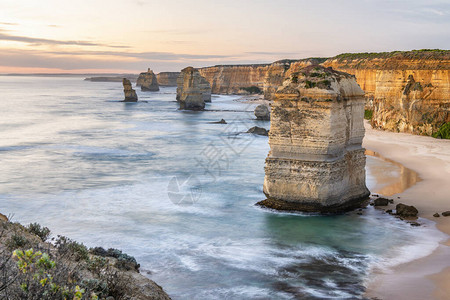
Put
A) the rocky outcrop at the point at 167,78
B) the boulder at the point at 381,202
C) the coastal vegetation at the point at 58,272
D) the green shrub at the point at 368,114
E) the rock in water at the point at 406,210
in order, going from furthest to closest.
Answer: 1. the rocky outcrop at the point at 167,78
2. the green shrub at the point at 368,114
3. the boulder at the point at 381,202
4. the rock in water at the point at 406,210
5. the coastal vegetation at the point at 58,272

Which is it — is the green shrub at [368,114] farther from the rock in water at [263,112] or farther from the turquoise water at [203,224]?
the turquoise water at [203,224]

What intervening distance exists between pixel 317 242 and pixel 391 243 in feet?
7.13

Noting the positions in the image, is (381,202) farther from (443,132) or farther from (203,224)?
(443,132)

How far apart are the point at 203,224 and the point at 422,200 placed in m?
8.47

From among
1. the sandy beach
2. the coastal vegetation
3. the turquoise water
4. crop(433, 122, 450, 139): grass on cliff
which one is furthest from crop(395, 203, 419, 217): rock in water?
crop(433, 122, 450, 139): grass on cliff

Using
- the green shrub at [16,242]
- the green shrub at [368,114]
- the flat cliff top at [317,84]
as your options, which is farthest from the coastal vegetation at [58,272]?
the green shrub at [368,114]

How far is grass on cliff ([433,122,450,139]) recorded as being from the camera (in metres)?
32.5

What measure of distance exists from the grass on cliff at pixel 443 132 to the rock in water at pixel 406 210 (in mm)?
19402

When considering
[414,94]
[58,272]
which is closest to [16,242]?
[58,272]

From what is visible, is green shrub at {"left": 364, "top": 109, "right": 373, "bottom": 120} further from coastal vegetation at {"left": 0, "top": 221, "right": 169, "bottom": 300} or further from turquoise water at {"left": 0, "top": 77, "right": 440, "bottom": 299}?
coastal vegetation at {"left": 0, "top": 221, "right": 169, "bottom": 300}

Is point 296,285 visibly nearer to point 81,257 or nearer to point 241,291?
point 241,291

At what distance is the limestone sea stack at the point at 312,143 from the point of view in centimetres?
1506

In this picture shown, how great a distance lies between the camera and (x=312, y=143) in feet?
50.0

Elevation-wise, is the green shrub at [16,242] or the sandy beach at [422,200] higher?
the green shrub at [16,242]
